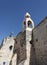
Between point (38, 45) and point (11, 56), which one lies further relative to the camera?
point (11, 56)

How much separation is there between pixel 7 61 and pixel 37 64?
7375 mm

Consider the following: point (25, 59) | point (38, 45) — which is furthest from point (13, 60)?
point (38, 45)

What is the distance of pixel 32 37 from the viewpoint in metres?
27.5

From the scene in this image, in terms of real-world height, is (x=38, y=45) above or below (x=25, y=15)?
below

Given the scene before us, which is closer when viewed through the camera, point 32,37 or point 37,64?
point 37,64

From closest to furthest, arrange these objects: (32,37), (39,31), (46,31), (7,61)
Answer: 1. (46,31)
2. (39,31)
3. (32,37)
4. (7,61)

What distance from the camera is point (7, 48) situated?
101 feet

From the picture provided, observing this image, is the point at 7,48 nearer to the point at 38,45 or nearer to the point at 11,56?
the point at 11,56

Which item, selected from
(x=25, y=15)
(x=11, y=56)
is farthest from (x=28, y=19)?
(x=11, y=56)

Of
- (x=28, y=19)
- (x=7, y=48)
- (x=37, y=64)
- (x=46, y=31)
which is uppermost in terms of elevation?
(x=28, y=19)

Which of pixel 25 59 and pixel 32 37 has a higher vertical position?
pixel 32 37

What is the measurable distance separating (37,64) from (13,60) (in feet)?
19.2

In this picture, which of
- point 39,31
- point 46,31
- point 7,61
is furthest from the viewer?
point 7,61

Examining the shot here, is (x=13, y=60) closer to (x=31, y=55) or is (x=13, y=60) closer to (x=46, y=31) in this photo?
(x=31, y=55)
